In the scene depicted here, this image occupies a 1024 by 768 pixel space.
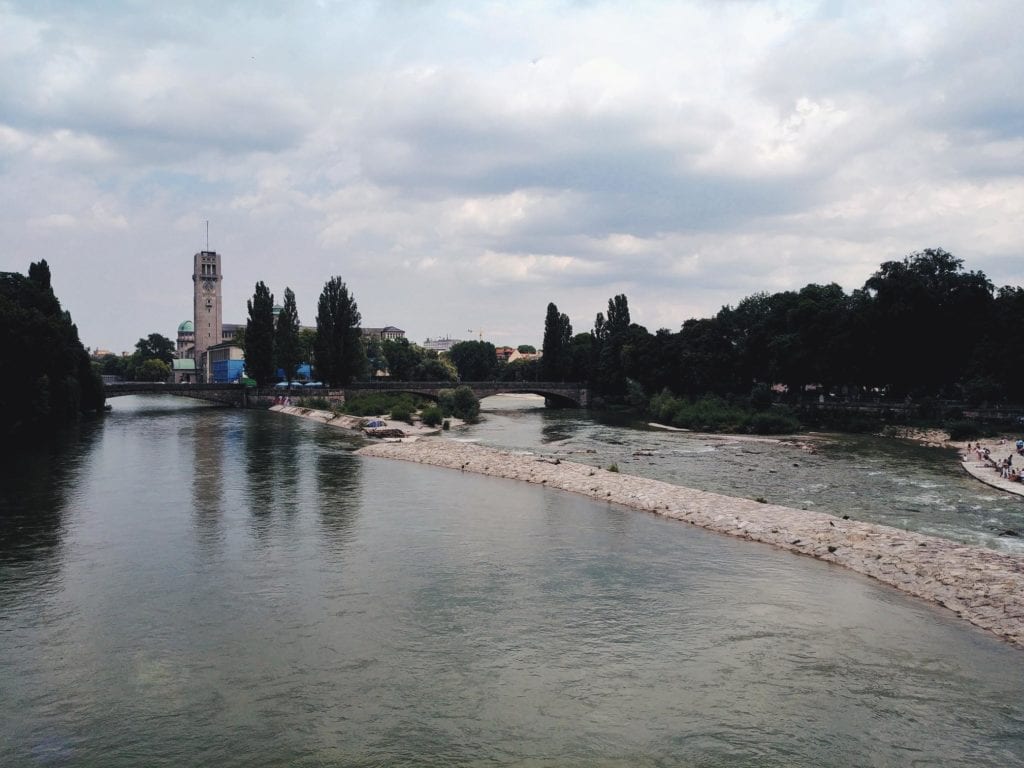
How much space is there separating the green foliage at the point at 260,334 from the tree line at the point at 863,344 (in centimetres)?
5795

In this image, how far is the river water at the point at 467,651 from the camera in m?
14.7

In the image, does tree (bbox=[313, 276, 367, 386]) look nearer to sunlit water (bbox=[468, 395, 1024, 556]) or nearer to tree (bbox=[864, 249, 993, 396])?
sunlit water (bbox=[468, 395, 1024, 556])

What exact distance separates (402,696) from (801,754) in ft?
27.1

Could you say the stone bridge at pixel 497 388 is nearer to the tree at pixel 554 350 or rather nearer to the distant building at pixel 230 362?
the tree at pixel 554 350

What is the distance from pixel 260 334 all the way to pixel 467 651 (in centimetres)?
10520

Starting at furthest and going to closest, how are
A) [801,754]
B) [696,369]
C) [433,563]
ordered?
1. [696,369]
2. [433,563]
3. [801,754]

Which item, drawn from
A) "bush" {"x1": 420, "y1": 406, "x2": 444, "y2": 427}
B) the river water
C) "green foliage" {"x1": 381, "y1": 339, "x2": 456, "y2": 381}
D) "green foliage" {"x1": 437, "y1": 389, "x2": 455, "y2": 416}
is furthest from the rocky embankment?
"green foliage" {"x1": 381, "y1": 339, "x2": 456, "y2": 381}

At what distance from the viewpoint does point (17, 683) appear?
16734mm

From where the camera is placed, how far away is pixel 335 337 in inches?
4547

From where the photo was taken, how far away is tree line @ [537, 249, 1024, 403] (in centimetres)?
8094

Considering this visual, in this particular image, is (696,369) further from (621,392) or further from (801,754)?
(801,754)

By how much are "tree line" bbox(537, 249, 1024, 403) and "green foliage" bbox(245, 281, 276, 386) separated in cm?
5795

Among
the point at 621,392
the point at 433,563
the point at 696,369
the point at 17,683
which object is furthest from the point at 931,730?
the point at 621,392

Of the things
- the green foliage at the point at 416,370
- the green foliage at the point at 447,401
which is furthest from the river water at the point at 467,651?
the green foliage at the point at 416,370
